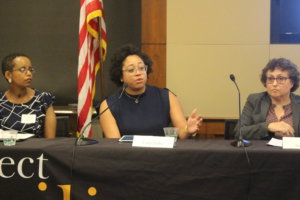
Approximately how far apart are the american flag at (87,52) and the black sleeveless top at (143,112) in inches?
33.4

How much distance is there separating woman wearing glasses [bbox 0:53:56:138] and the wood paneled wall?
5.06 ft

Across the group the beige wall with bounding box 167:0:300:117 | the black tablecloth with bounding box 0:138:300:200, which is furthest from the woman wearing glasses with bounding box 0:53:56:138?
the beige wall with bounding box 167:0:300:117

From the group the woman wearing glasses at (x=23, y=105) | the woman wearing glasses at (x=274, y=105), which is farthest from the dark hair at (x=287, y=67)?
the woman wearing glasses at (x=23, y=105)

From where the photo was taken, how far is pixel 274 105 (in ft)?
8.62

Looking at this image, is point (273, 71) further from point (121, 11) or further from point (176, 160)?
point (121, 11)

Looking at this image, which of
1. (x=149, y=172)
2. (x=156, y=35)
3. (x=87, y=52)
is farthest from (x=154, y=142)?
(x=156, y=35)

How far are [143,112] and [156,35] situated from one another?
1.65m

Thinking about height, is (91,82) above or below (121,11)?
below

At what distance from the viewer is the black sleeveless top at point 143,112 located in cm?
263

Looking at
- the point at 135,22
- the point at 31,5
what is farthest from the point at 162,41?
the point at 31,5

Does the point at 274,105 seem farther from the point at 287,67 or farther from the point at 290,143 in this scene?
the point at 290,143

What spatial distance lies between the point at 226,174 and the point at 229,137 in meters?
0.94

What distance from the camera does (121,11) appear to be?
168 inches

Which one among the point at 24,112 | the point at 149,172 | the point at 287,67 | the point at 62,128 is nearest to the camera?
the point at 149,172
